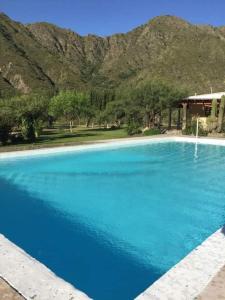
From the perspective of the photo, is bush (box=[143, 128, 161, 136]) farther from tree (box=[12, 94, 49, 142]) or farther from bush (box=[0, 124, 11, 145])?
bush (box=[0, 124, 11, 145])

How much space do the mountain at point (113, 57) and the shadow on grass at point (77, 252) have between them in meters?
46.6

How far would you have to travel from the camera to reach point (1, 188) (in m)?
11.8

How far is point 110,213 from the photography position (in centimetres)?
951

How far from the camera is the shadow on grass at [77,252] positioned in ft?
18.8

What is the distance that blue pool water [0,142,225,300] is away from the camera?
6320 millimetres

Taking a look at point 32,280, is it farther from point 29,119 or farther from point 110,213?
point 29,119

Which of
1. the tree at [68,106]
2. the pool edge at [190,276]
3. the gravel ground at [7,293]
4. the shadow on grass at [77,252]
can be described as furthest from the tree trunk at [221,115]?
the gravel ground at [7,293]

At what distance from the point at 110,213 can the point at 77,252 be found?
265 centimetres

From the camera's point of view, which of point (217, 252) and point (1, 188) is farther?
point (1, 188)

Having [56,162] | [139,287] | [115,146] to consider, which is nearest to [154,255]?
[139,287]

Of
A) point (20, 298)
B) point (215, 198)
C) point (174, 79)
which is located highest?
point (174, 79)

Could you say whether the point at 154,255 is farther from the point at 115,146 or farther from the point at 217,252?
the point at 115,146

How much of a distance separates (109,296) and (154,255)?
177cm

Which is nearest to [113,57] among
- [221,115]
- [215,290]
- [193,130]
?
[221,115]
